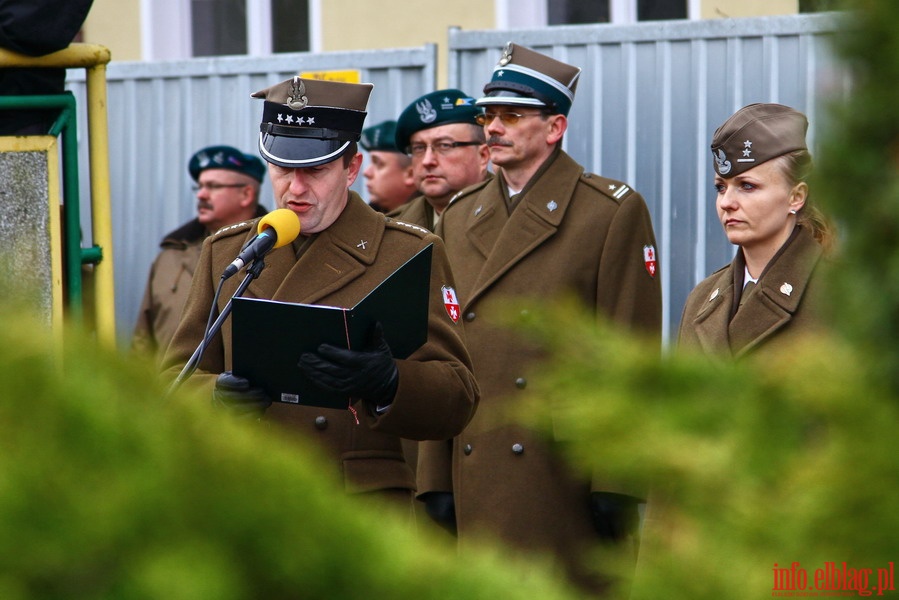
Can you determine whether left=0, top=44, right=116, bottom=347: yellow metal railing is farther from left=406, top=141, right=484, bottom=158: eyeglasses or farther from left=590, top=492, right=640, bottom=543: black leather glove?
left=406, top=141, right=484, bottom=158: eyeglasses

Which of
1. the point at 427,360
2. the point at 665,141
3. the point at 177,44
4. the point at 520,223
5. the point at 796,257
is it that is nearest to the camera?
the point at 427,360

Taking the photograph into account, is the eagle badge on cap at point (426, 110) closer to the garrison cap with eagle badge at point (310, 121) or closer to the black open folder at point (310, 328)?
the garrison cap with eagle badge at point (310, 121)

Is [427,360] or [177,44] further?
[177,44]

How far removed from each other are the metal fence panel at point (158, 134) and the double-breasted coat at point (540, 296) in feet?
9.61

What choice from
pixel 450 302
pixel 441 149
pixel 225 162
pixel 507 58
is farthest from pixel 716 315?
pixel 225 162

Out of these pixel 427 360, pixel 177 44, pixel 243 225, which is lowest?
pixel 427 360

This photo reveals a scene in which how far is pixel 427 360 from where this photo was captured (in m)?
3.54

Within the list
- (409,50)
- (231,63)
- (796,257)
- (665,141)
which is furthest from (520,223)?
(231,63)

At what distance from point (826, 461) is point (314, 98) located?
3.29 metres

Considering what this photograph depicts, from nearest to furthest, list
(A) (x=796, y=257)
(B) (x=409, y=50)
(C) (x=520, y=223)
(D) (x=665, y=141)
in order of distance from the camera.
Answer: (A) (x=796, y=257) < (C) (x=520, y=223) < (D) (x=665, y=141) < (B) (x=409, y=50)

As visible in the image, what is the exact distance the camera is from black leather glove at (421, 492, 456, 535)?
4.84 m

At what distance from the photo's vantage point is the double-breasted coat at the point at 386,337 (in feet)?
11.0

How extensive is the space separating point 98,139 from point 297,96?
701 mm

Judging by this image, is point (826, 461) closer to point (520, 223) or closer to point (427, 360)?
point (427, 360)
